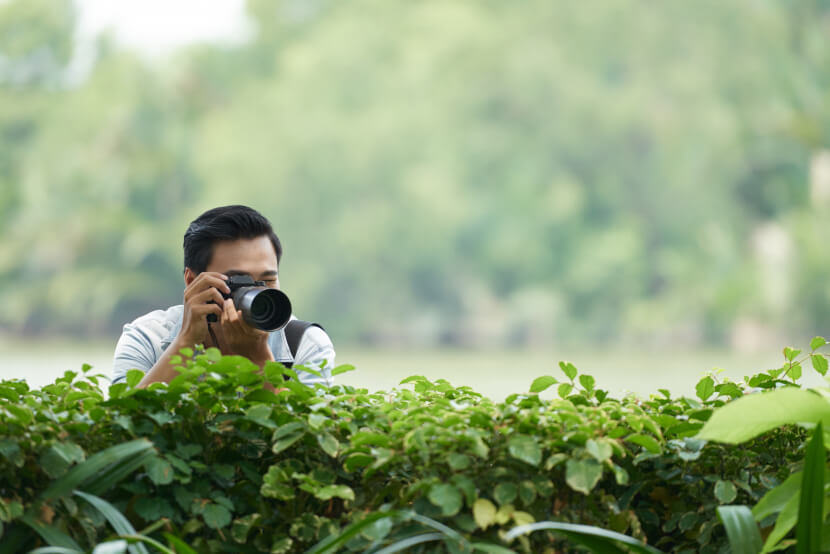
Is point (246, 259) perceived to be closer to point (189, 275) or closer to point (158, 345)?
point (189, 275)

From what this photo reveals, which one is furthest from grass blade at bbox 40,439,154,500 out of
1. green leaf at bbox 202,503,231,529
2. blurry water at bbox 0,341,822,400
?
blurry water at bbox 0,341,822,400

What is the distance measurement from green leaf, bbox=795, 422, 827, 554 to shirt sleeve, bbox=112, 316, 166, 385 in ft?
5.91

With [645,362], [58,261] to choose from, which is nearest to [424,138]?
[645,362]

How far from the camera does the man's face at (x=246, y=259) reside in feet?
8.56

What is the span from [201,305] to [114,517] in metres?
0.95

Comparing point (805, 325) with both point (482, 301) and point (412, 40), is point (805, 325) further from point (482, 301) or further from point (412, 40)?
point (412, 40)

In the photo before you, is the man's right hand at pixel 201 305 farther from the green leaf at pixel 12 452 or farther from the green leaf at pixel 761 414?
the green leaf at pixel 761 414

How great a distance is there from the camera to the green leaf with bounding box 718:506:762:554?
1455mm

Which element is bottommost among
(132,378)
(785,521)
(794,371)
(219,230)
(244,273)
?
(785,521)

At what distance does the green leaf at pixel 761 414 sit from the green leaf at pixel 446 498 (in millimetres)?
389

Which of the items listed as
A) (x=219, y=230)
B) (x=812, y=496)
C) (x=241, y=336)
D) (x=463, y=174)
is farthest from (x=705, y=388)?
(x=463, y=174)

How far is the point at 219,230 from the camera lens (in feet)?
8.69

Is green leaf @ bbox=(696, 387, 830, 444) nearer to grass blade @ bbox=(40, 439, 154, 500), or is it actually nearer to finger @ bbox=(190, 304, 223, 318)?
grass blade @ bbox=(40, 439, 154, 500)

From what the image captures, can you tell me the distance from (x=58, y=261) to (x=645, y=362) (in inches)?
762
